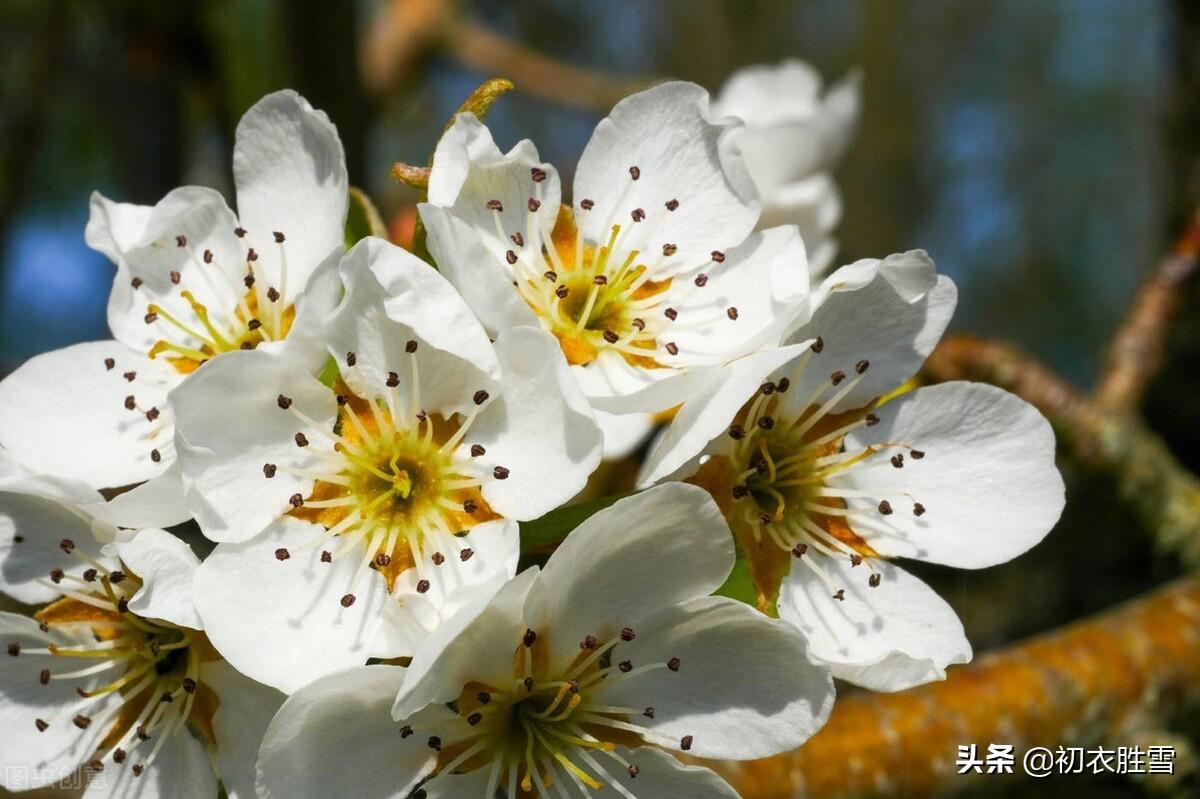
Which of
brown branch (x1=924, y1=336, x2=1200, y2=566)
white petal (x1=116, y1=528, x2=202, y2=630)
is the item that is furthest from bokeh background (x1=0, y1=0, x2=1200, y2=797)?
white petal (x1=116, y1=528, x2=202, y2=630)

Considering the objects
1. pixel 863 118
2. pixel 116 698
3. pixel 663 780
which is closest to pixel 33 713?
pixel 116 698

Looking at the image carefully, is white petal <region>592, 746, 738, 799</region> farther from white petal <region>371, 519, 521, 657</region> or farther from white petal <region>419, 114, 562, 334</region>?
white petal <region>419, 114, 562, 334</region>

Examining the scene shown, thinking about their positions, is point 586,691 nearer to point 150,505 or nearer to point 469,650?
point 469,650

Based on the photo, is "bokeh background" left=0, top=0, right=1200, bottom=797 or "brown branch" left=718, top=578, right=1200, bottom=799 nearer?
"brown branch" left=718, top=578, right=1200, bottom=799

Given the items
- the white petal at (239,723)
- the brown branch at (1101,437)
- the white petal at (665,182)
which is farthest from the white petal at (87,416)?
the brown branch at (1101,437)

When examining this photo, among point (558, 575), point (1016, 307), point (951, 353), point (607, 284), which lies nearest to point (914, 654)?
point (558, 575)

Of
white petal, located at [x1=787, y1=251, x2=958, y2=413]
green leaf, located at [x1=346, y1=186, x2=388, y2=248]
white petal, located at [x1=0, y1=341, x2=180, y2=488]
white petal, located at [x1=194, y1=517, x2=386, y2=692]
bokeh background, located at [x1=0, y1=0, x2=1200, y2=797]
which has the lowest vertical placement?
bokeh background, located at [x1=0, y1=0, x2=1200, y2=797]

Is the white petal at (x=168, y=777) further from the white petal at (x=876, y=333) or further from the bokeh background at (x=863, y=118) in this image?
the bokeh background at (x=863, y=118)
